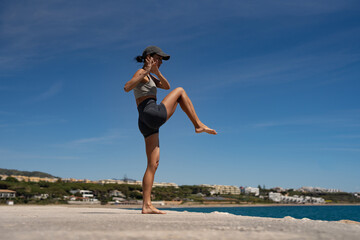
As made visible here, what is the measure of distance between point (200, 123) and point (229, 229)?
356 cm

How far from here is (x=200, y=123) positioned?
664 centimetres

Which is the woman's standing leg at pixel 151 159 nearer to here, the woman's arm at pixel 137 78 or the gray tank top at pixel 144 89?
the gray tank top at pixel 144 89

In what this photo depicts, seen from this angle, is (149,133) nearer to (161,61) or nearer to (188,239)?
(161,61)

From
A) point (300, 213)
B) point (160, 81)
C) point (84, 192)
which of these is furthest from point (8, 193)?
point (160, 81)

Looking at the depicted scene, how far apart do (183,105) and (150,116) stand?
0.72 meters

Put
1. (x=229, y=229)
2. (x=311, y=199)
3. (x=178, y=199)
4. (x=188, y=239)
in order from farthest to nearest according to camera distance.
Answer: (x=311, y=199), (x=178, y=199), (x=229, y=229), (x=188, y=239)

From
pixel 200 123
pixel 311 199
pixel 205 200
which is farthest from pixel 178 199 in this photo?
pixel 200 123

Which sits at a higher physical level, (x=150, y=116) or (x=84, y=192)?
(x=150, y=116)

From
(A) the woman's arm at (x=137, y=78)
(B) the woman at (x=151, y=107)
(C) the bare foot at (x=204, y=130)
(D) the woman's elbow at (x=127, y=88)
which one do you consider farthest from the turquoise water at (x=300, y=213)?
(D) the woman's elbow at (x=127, y=88)

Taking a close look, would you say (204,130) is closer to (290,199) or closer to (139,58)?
(139,58)

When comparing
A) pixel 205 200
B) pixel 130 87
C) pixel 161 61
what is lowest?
pixel 205 200

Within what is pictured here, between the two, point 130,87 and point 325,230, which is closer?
point 325,230

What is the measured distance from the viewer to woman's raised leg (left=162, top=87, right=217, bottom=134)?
6398 mm

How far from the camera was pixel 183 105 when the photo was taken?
21.6 ft
